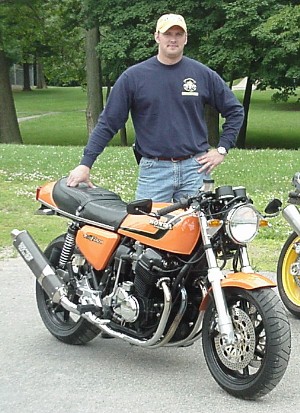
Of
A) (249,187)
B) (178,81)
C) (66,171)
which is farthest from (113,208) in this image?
(66,171)

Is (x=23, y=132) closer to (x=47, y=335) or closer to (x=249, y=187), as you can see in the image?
(x=249, y=187)

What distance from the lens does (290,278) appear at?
19.7ft

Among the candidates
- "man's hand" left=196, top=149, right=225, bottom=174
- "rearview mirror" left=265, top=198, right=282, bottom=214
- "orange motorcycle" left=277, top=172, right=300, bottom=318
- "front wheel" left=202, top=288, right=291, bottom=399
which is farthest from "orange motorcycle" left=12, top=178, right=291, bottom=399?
"orange motorcycle" left=277, top=172, right=300, bottom=318

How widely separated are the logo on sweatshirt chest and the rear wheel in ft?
4.05

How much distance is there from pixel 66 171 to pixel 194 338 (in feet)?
29.5

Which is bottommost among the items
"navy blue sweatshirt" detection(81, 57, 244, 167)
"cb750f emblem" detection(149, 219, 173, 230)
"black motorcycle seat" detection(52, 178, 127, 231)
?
"black motorcycle seat" detection(52, 178, 127, 231)

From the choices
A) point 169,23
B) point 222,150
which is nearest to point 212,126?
point 222,150

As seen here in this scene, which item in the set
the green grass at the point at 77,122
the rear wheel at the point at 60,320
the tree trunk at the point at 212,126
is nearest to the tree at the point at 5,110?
the green grass at the point at 77,122

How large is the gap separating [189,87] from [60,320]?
5.70ft

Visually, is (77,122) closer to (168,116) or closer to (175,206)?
(168,116)

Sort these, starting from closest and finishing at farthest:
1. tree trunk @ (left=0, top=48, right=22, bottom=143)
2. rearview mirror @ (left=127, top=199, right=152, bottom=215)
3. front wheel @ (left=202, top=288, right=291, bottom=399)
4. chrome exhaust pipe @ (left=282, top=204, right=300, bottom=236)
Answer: front wheel @ (left=202, top=288, right=291, bottom=399) < rearview mirror @ (left=127, top=199, right=152, bottom=215) < chrome exhaust pipe @ (left=282, top=204, right=300, bottom=236) < tree trunk @ (left=0, top=48, right=22, bottom=143)

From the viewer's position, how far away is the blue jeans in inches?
210

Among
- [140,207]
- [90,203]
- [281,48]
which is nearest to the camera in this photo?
[140,207]

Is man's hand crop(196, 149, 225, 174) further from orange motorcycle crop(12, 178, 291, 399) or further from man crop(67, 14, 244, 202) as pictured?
orange motorcycle crop(12, 178, 291, 399)
